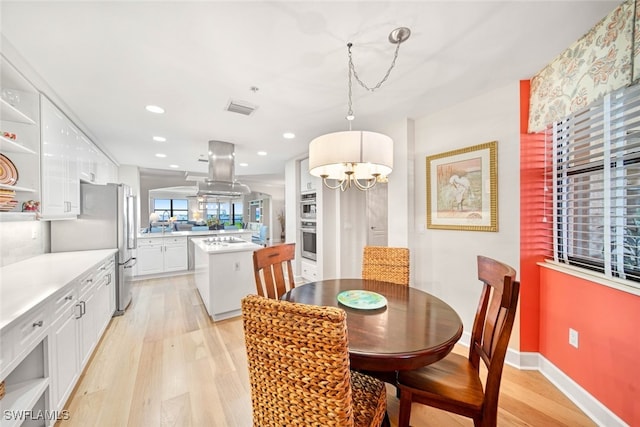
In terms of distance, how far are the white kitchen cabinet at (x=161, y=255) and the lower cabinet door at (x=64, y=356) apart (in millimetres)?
3474

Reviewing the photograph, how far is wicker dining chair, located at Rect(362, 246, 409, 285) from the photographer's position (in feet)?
6.95

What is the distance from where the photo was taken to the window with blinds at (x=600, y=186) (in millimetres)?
1467

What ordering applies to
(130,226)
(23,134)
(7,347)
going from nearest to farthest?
(7,347), (23,134), (130,226)

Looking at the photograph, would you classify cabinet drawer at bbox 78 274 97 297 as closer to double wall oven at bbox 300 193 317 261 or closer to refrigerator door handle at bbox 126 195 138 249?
refrigerator door handle at bbox 126 195 138 249

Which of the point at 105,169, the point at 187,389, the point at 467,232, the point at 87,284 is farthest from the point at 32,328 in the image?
the point at 105,169

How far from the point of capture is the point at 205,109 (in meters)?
2.58

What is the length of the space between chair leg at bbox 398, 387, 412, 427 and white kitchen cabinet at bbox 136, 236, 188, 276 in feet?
17.5

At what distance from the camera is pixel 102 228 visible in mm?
3086

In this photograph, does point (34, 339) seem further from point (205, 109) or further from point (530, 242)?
point (530, 242)

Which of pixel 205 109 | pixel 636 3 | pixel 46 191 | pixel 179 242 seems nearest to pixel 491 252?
pixel 636 3

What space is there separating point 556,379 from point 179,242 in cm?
605

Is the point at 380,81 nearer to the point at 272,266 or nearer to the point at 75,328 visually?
the point at 272,266

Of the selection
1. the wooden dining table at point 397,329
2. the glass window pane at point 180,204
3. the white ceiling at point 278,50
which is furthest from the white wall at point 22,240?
the glass window pane at point 180,204

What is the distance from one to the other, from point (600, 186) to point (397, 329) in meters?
1.78
